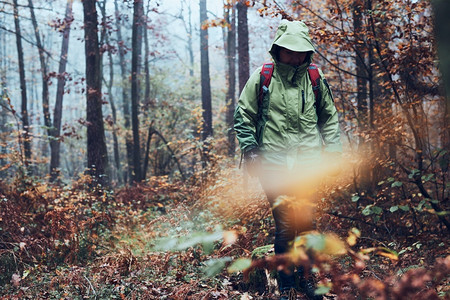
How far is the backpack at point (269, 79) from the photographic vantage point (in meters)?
3.51

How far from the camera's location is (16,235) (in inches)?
206

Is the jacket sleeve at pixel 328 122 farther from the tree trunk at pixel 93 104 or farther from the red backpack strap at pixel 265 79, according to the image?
the tree trunk at pixel 93 104

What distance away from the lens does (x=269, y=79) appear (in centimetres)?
352

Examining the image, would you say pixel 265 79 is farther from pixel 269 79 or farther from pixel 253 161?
pixel 253 161

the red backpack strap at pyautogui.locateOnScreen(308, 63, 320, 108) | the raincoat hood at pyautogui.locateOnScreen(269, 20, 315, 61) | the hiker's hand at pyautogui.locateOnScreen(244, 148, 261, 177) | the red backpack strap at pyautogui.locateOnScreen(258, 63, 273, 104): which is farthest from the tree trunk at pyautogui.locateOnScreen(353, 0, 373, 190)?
the hiker's hand at pyautogui.locateOnScreen(244, 148, 261, 177)

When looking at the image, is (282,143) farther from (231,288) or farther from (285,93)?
(231,288)

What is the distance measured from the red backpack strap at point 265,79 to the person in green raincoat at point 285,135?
3 centimetres

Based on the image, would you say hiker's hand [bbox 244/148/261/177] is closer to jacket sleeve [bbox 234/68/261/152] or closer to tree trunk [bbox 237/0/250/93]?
jacket sleeve [bbox 234/68/261/152]

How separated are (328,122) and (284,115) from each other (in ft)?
1.67

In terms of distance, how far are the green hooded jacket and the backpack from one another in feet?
0.12

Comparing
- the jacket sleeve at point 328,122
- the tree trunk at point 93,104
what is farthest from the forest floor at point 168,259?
the tree trunk at point 93,104

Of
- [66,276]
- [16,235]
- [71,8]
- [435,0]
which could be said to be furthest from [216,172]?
[71,8]

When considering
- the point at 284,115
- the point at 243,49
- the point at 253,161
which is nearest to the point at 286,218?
the point at 253,161

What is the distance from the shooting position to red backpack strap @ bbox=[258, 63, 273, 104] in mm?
3506
